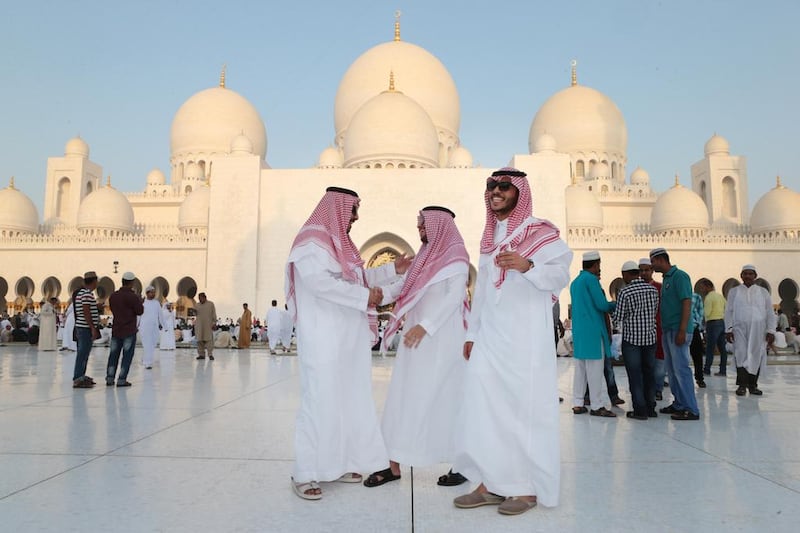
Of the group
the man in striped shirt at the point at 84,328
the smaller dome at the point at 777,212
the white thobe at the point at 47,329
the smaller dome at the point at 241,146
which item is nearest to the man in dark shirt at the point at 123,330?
the man in striped shirt at the point at 84,328

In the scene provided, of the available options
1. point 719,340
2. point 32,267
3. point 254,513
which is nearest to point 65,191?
point 32,267

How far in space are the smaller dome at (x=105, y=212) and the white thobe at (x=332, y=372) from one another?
26.3 meters

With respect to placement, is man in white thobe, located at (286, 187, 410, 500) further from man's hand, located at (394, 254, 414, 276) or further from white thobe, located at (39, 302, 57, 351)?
white thobe, located at (39, 302, 57, 351)

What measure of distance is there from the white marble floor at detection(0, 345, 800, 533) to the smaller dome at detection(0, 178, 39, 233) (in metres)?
26.5

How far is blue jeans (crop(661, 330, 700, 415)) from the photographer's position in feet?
14.0

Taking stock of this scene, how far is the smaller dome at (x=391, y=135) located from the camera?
22922 millimetres

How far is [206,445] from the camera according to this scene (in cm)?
315

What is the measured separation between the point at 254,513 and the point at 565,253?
148 centimetres

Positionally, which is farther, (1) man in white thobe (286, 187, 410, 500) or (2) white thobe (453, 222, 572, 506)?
(1) man in white thobe (286, 187, 410, 500)

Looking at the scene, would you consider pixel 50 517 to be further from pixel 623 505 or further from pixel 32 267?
pixel 32 267

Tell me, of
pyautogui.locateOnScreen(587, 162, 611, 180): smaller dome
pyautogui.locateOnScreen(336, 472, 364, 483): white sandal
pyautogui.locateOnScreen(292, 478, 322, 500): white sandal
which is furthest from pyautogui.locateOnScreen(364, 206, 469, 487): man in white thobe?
pyautogui.locateOnScreen(587, 162, 611, 180): smaller dome

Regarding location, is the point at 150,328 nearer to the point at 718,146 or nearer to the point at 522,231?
the point at 522,231

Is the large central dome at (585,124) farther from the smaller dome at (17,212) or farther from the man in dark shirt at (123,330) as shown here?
the man in dark shirt at (123,330)

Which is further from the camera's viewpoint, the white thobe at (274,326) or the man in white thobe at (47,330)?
the white thobe at (274,326)
